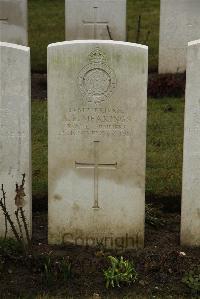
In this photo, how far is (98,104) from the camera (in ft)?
20.7

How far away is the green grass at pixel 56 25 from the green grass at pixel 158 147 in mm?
2174

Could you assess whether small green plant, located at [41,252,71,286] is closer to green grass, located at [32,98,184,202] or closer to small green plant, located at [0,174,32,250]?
small green plant, located at [0,174,32,250]

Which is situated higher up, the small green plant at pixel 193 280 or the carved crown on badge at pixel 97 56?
the carved crown on badge at pixel 97 56

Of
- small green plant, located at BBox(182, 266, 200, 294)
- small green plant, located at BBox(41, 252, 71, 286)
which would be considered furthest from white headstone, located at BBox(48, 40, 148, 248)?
small green plant, located at BBox(182, 266, 200, 294)

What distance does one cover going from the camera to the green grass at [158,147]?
771 centimetres

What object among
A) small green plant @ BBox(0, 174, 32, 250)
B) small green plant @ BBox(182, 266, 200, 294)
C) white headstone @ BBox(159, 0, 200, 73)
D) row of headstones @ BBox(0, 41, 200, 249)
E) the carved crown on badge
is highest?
white headstone @ BBox(159, 0, 200, 73)

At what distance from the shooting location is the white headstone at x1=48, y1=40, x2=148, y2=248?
624cm

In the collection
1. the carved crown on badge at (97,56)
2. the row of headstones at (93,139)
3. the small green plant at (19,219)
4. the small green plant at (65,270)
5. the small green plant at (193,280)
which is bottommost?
the small green plant at (193,280)

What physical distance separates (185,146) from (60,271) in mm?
1429

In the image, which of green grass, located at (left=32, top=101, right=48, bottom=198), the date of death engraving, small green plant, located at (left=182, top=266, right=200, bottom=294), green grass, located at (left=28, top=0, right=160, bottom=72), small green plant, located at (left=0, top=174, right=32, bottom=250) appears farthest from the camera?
green grass, located at (left=28, top=0, right=160, bottom=72)

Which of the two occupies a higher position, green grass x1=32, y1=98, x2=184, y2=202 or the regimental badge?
the regimental badge

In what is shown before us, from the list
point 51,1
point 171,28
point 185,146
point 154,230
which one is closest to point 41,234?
point 154,230

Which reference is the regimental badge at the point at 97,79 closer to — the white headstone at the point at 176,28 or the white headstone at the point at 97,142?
the white headstone at the point at 97,142

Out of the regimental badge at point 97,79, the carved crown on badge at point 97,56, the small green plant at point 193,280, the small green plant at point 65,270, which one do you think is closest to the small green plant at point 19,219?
the small green plant at point 65,270
